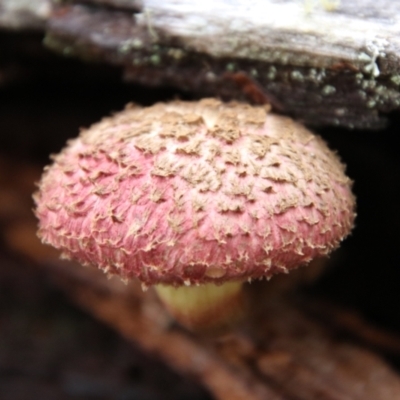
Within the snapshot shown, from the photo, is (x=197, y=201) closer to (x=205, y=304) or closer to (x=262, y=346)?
(x=205, y=304)

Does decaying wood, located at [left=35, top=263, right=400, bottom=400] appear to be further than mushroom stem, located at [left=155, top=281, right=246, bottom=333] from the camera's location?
Yes

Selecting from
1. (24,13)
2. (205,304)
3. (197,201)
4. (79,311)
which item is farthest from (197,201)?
(79,311)

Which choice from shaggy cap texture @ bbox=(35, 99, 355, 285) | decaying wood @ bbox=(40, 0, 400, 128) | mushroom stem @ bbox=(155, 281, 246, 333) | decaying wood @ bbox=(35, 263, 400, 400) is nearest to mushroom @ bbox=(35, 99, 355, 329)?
shaggy cap texture @ bbox=(35, 99, 355, 285)

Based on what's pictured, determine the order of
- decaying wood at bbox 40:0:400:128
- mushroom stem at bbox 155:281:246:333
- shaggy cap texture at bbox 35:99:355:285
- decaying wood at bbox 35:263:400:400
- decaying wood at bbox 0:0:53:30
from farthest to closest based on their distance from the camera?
decaying wood at bbox 0:0:53:30 < decaying wood at bbox 35:263:400:400 < mushroom stem at bbox 155:281:246:333 < decaying wood at bbox 40:0:400:128 < shaggy cap texture at bbox 35:99:355:285

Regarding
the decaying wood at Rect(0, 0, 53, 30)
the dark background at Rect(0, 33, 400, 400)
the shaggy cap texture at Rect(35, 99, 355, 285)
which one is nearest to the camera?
the shaggy cap texture at Rect(35, 99, 355, 285)

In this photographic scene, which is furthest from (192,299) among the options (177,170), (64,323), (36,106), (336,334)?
(36,106)

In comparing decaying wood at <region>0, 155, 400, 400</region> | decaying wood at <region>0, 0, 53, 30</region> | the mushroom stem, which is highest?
decaying wood at <region>0, 0, 53, 30</region>

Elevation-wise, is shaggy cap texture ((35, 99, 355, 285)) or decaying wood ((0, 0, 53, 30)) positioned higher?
decaying wood ((0, 0, 53, 30))

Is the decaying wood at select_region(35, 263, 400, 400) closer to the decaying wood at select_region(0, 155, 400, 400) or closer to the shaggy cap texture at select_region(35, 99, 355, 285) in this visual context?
the decaying wood at select_region(0, 155, 400, 400)
